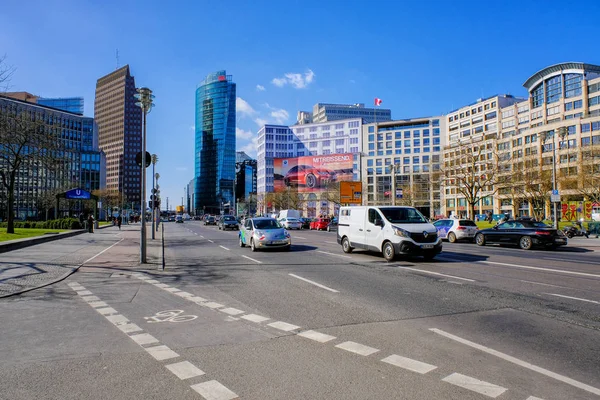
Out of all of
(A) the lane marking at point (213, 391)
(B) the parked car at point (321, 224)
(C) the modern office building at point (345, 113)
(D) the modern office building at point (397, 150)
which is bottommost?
(B) the parked car at point (321, 224)

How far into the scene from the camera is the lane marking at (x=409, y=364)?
4.07 m

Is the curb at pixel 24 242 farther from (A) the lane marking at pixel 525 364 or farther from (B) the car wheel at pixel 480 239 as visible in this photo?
(B) the car wheel at pixel 480 239

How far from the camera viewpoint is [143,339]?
17.0ft

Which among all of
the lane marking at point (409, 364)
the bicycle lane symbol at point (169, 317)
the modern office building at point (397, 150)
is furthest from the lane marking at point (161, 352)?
the modern office building at point (397, 150)

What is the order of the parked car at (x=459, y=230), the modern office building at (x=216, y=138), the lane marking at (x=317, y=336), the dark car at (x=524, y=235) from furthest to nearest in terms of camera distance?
the modern office building at (x=216, y=138) < the parked car at (x=459, y=230) < the dark car at (x=524, y=235) < the lane marking at (x=317, y=336)

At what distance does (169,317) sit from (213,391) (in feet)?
10.1

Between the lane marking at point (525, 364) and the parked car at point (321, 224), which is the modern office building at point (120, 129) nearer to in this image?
the parked car at point (321, 224)

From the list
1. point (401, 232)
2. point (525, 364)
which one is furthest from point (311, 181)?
point (525, 364)

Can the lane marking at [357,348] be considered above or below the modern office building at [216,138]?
→ below

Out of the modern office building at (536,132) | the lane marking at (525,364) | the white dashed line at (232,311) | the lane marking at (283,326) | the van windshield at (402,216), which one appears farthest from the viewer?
the modern office building at (536,132)

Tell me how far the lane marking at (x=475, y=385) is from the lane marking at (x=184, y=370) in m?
2.44

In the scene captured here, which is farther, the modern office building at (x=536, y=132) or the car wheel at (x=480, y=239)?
the modern office building at (x=536, y=132)

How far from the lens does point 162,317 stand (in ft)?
20.8

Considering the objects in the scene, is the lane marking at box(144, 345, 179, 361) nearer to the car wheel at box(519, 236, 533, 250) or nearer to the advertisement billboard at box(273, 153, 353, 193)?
the car wheel at box(519, 236, 533, 250)
